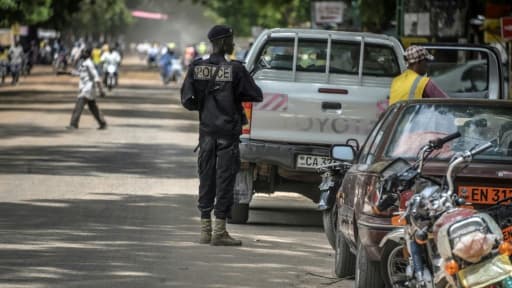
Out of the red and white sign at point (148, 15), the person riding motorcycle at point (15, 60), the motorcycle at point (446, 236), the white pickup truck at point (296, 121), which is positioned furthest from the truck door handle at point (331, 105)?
the red and white sign at point (148, 15)

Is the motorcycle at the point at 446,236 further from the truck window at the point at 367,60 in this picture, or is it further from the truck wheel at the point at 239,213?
the truck window at the point at 367,60

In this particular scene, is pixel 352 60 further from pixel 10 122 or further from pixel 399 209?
pixel 10 122

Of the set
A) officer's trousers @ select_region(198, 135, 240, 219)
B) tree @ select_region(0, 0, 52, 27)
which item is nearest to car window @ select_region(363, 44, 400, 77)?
officer's trousers @ select_region(198, 135, 240, 219)

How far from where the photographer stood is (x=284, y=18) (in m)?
72.4

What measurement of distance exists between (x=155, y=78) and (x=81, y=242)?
60273mm

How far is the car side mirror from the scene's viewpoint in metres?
10.0

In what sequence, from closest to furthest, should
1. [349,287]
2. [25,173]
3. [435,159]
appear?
[435,159], [349,287], [25,173]

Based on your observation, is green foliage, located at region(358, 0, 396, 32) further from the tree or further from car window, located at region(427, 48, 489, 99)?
the tree

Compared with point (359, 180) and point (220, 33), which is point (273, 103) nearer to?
point (220, 33)

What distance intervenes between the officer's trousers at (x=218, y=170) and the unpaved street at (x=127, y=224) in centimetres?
38

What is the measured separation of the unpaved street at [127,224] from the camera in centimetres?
1053

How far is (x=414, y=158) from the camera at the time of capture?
29.3ft

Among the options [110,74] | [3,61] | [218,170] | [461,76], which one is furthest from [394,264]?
[3,61]

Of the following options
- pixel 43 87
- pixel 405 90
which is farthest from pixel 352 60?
pixel 43 87
